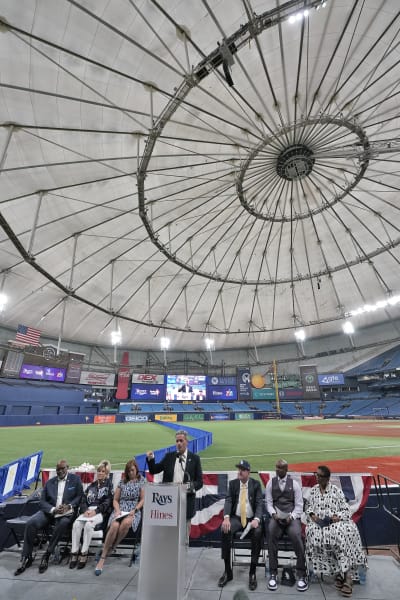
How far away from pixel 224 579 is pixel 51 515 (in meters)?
3.38

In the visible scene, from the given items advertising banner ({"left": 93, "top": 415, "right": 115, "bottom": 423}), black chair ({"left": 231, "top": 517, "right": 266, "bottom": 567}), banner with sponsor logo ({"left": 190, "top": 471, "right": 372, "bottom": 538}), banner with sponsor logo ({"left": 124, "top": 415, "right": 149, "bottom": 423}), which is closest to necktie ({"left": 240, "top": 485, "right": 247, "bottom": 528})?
black chair ({"left": 231, "top": 517, "right": 266, "bottom": 567})

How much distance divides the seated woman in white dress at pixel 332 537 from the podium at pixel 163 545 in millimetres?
2163

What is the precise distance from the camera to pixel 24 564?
484 centimetres

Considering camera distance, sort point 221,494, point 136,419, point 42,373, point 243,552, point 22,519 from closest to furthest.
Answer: point 243,552
point 22,519
point 221,494
point 42,373
point 136,419

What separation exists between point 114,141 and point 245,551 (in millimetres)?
21732

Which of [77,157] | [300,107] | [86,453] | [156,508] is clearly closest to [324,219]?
[300,107]

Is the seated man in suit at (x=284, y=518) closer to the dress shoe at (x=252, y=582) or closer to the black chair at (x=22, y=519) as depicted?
the dress shoe at (x=252, y=582)

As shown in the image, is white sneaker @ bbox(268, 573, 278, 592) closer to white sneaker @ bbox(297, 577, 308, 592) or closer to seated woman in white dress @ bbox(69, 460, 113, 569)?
white sneaker @ bbox(297, 577, 308, 592)

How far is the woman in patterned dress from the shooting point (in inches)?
204

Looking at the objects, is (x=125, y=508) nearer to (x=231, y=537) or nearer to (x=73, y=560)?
(x=73, y=560)

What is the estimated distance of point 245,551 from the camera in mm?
5719

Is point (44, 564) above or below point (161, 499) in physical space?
below

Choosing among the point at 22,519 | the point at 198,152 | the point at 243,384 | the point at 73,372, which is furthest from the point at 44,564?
the point at 73,372

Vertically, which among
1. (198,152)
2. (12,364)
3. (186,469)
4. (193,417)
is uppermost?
(198,152)
